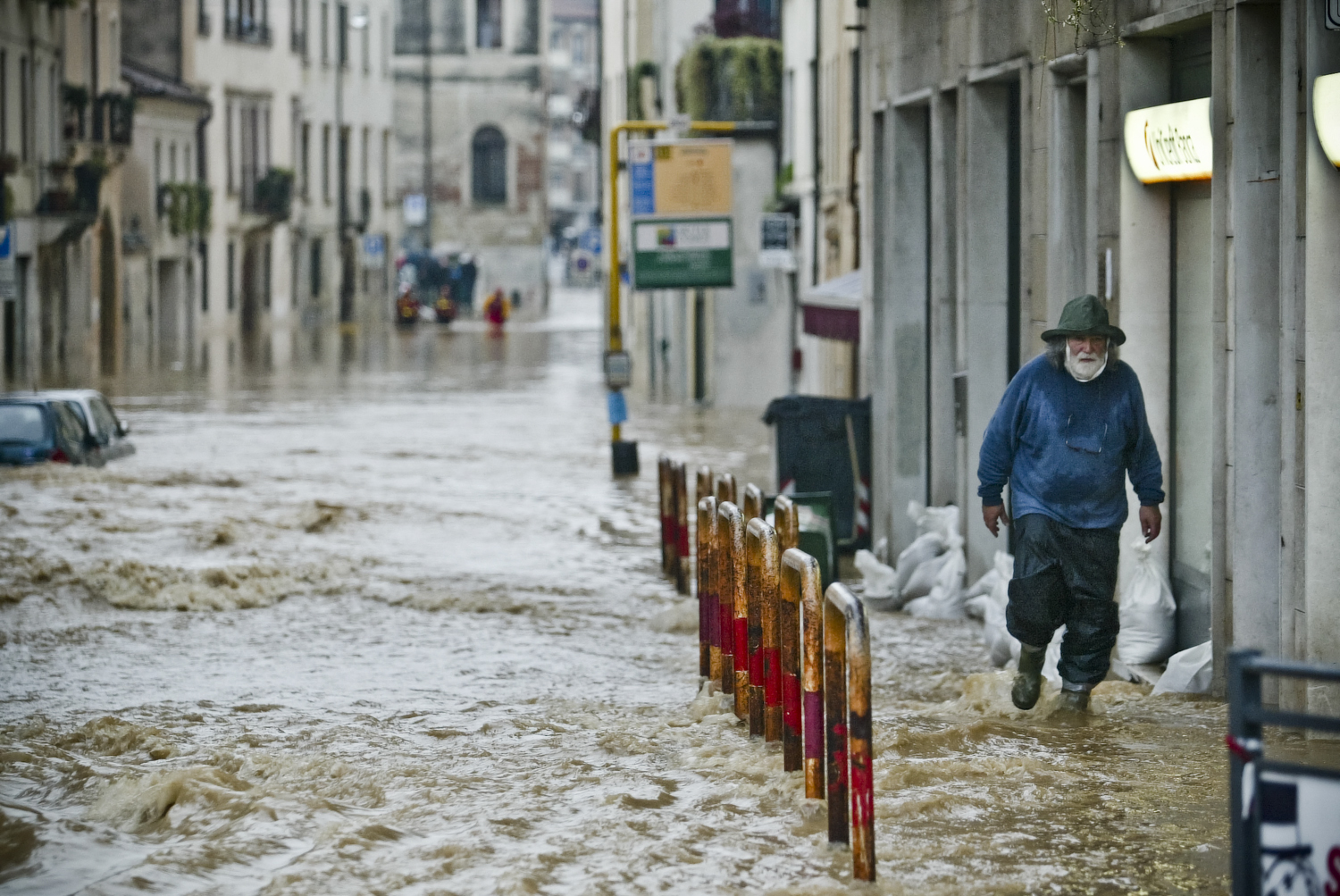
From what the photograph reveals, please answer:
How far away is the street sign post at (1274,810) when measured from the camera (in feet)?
14.7

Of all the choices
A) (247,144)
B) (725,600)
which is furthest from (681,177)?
(247,144)

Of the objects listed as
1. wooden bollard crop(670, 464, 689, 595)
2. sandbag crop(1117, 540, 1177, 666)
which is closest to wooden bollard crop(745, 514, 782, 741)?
sandbag crop(1117, 540, 1177, 666)

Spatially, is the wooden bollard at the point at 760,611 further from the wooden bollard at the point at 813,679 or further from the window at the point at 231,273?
the window at the point at 231,273

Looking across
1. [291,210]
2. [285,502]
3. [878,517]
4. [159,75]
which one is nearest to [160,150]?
[159,75]

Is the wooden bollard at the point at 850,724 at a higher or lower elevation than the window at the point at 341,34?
lower

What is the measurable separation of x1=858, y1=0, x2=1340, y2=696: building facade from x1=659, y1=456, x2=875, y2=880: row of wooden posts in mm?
2040

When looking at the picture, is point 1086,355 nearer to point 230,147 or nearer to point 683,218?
point 683,218

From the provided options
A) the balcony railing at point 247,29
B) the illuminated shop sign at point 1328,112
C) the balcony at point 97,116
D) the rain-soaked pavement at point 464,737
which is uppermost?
the balcony railing at point 247,29

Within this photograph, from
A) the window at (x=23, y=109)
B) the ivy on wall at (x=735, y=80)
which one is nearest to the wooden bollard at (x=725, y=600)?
the ivy on wall at (x=735, y=80)

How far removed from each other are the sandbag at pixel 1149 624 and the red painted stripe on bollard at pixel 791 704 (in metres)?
3.17

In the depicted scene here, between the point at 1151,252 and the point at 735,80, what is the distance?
2355 centimetres

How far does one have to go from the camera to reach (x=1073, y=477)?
8758 millimetres

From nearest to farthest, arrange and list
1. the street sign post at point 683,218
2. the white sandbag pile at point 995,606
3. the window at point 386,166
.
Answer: the white sandbag pile at point 995,606
the street sign post at point 683,218
the window at point 386,166

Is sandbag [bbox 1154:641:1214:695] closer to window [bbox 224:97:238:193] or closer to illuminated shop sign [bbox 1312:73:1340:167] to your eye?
illuminated shop sign [bbox 1312:73:1340:167]
